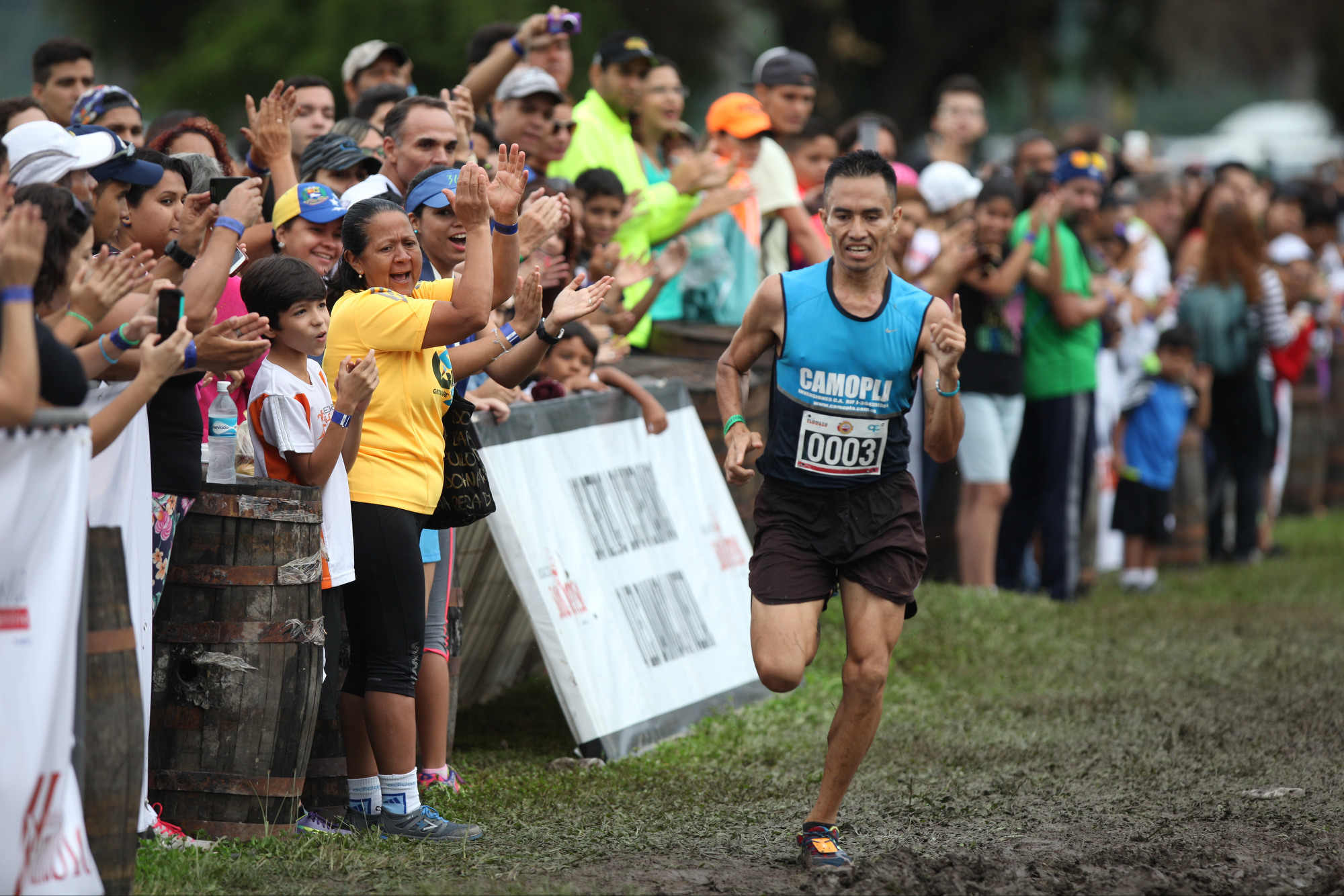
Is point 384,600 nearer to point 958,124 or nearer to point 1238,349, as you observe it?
point 958,124

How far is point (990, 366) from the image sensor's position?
9734mm

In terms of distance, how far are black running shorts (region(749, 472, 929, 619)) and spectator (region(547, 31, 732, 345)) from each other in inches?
124

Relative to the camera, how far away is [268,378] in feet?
16.3

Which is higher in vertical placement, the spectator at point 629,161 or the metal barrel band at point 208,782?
the spectator at point 629,161

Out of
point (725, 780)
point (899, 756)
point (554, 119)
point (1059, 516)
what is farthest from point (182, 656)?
point (1059, 516)

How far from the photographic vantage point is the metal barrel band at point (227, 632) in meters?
4.70

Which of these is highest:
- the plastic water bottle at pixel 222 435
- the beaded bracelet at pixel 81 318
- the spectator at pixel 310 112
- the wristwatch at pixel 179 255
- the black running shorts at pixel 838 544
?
the spectator at pixel 310 112

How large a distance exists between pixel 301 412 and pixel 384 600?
673 millimetres

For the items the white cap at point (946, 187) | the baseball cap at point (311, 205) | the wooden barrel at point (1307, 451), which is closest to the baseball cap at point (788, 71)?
the white cap at point (946, 187)

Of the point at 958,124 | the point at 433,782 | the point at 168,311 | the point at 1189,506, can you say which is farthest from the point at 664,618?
the point at 1189,506

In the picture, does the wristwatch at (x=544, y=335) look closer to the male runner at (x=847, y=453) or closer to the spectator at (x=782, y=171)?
the male runner at (x=847, y=453)

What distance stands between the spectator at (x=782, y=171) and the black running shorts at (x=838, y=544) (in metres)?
4.17

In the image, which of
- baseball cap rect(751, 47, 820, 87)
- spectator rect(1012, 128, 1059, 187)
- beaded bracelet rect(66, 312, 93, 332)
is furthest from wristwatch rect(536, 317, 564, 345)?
spectator rect(1012, 128, 1059, 187)

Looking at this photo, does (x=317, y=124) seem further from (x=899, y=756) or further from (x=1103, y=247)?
(x=1103, y=247)
